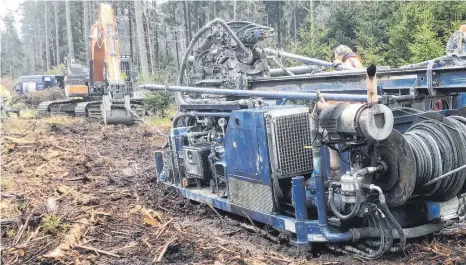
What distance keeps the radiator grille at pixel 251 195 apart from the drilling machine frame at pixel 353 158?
0.05 ft

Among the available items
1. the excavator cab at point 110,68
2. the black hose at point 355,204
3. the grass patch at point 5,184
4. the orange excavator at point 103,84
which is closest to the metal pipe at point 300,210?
the black hose at point 355,204

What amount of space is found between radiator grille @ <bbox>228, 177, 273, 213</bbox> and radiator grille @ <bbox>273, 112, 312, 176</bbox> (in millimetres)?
349

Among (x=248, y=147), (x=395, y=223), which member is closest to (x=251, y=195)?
(x=248, y=147)

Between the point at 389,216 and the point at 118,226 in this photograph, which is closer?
the point at 389,216

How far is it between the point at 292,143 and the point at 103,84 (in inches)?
687

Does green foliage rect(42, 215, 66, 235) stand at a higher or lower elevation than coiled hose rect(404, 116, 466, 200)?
lower

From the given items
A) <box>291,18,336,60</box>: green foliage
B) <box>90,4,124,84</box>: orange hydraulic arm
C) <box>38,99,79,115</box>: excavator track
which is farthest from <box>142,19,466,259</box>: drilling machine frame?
<box>38,99,79,115</box>: excavator track

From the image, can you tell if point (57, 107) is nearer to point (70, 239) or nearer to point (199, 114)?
point (199, 114)

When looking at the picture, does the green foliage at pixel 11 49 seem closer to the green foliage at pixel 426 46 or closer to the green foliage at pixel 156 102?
the green foliage at pixel 156 102

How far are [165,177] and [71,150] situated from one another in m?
4.67

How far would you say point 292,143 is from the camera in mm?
6141

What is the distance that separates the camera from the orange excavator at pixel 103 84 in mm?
18891

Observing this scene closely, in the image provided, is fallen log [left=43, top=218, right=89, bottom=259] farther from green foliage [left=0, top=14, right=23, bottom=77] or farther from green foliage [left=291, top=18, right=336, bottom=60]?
green foliage [left=0, top=14, right=23, bottom=77]

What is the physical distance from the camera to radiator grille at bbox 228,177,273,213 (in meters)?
6.23
